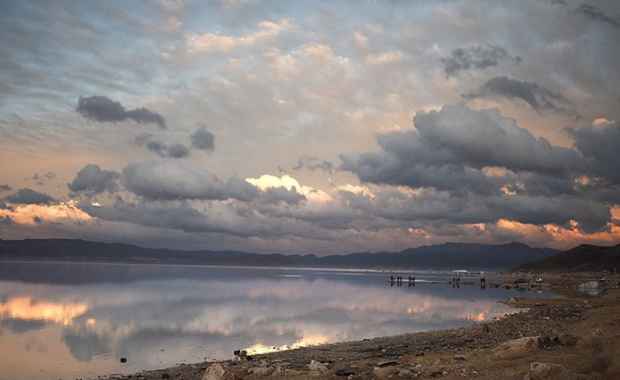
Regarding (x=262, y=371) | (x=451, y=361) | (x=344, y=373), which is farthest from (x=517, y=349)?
(x=262, y=371)

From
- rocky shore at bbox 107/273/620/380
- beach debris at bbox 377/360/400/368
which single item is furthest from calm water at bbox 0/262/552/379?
beach debris at bbox 377/360/400/368

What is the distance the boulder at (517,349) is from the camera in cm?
1956

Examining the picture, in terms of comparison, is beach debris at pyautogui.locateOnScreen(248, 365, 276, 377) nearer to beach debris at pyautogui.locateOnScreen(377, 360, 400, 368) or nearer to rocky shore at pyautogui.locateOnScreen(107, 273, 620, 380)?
rocky shore at pyautogui.locateOnScreen(107, 273, 620, 380)

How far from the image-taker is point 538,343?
20266mm

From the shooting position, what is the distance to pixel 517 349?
65.4 feet

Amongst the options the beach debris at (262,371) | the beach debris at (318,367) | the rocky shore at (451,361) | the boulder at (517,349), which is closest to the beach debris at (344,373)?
the rocky shore at (451,361)

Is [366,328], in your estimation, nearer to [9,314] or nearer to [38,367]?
[38,367]

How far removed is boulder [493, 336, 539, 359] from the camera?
19562 millimetres

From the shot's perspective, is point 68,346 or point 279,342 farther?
point 279,342

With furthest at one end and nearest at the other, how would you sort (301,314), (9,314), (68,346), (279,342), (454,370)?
(301,314)
(9,314)
(279,342)
(68,346)
(454,370)

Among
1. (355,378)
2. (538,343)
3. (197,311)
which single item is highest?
(538,343)

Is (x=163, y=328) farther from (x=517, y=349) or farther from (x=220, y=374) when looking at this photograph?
(x=517, y=349)

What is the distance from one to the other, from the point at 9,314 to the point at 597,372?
57.7 metres

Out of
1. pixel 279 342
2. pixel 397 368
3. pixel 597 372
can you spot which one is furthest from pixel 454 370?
pixel 279 342
